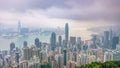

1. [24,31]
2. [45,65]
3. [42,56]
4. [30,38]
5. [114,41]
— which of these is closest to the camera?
[24,31]

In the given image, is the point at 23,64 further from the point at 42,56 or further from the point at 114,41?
the point at 114,41

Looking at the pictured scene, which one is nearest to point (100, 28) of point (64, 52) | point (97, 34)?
point (97, 34)

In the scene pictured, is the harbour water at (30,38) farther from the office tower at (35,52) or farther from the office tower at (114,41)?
the office tower at (114,41)

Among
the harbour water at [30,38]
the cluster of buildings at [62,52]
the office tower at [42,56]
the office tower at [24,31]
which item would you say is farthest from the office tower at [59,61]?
the office tower at [24,31]

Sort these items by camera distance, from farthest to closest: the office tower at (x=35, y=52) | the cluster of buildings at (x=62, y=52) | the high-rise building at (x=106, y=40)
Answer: the high-rise building at (x=106, y=40), the office tower at (x=35, y=52), the cluster of buildings at (x=62, y=52)

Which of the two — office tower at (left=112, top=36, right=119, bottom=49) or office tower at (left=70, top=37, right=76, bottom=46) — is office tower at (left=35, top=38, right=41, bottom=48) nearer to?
office tower at (left=70, top=37, right=76, bottom=46)

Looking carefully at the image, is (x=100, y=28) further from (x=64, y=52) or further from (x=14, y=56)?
(x=14, y=56)

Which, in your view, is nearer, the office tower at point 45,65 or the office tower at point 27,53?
the office tower at point 45,65

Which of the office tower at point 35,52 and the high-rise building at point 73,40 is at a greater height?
the high-rise building at point 73,40

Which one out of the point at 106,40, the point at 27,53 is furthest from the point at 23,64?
the point at 106,40
